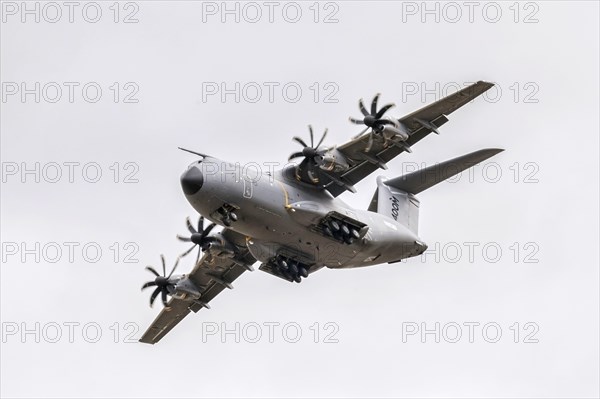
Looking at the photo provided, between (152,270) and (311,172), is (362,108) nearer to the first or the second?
(311,172)

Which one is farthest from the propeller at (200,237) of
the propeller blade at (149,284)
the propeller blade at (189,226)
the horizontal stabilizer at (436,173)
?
the horizontal stabilizer at (436,173)

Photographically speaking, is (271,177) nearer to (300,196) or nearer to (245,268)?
(300,196)

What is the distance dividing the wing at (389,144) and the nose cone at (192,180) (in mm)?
5379

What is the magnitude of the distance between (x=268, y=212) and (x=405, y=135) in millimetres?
5319

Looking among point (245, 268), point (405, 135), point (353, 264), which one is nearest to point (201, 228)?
point (245, 268)

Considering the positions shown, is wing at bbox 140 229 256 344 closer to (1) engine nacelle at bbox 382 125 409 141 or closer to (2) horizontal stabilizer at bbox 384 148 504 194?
(2) horizontal stabilizer at bbox 384 148 504 194

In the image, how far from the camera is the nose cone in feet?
127

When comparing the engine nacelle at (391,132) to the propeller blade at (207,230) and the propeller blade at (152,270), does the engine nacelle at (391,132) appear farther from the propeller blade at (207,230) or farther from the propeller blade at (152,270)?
the propeller blade at (152,270)

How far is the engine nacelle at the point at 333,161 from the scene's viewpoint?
1602 inches

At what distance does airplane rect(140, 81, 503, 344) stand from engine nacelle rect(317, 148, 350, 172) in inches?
1.3

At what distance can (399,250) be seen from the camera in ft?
143

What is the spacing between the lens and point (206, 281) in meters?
46.9

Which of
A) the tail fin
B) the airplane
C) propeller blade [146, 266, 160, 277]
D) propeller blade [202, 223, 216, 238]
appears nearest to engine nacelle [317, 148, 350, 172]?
the airplane

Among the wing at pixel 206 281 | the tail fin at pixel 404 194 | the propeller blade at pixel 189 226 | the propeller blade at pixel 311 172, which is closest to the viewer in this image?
the propeller blade at pixel 311 172
